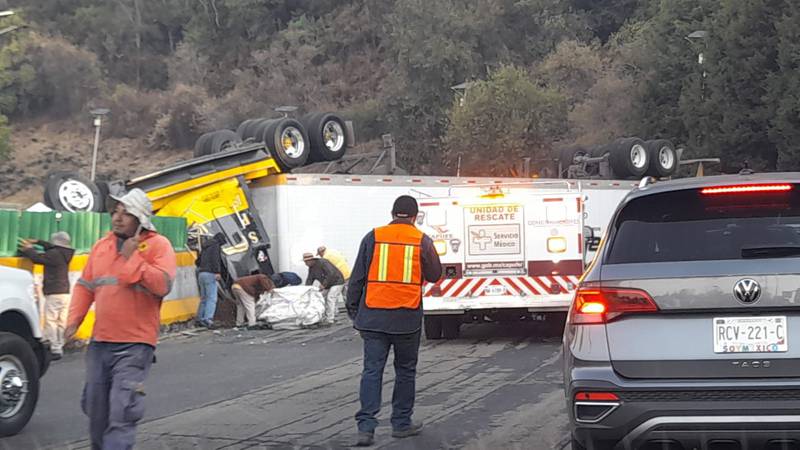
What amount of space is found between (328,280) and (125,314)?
1255cm

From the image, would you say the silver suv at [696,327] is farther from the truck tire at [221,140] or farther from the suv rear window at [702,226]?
the truck tire at [221,140]

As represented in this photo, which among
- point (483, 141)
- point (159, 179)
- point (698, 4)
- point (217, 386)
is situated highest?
point (698, 4)

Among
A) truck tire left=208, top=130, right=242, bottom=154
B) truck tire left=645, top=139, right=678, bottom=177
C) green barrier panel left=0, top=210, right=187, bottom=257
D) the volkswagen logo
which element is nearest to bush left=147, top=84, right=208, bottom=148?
truck tire left=645, top=139, right=678, bottom=177

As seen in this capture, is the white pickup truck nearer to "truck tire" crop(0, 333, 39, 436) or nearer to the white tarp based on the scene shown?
"truck tire" crop(0, 333, 39, 436)

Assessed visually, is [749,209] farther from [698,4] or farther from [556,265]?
[698,4]

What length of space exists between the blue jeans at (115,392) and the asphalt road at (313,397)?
1740 mm

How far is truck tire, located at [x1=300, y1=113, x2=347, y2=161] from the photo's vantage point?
21406 millimetres

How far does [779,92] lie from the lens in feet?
119

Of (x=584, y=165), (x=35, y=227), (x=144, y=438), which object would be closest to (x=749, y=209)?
(x=144, y=438)

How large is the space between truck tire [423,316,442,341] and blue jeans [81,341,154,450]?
9.06 m

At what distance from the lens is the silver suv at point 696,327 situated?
194 inches

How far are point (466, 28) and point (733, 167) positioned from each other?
848 inches

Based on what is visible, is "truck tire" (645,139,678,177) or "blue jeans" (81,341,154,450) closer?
"blue jeans" (81,341,154,450)

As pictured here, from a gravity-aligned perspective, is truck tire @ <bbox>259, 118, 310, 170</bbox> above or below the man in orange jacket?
above
